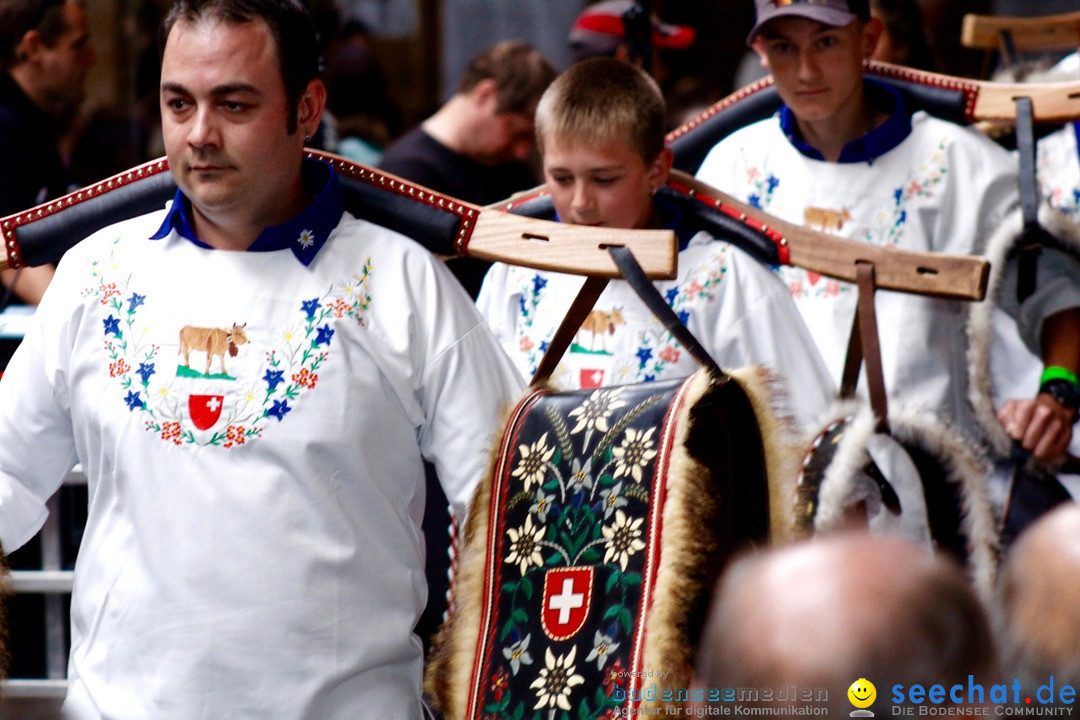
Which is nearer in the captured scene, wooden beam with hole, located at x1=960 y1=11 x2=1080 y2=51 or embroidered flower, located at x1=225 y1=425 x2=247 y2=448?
embroidered flower, located at x1=225 y1=425 x2=247 y2=448

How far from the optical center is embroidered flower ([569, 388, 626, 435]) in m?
2.36

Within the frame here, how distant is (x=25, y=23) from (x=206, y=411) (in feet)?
7.20

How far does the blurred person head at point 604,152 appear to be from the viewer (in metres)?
3.12

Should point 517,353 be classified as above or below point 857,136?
below

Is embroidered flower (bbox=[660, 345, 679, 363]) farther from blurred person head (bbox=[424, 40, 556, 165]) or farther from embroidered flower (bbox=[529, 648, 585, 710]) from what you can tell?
blurred person head (bbox=[424, 40, 556, 165])

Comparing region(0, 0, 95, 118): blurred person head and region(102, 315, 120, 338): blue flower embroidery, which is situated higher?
region(0, 0, 95, 118): blurred person head

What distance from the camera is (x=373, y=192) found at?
104 inches

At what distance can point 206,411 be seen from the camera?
242 centimetres

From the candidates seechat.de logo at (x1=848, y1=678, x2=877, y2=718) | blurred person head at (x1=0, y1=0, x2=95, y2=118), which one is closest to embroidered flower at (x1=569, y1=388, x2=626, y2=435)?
seechat.de logo at (x1=848, y1=678, x2=877, y2=718)

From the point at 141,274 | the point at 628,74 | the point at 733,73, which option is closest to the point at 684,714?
the point at 141,274

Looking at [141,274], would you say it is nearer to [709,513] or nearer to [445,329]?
[445,329]

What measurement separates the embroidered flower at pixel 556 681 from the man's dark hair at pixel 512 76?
299 cm

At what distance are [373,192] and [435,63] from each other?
5147 millimetres

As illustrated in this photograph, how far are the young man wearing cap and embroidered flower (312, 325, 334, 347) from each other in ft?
4.61
